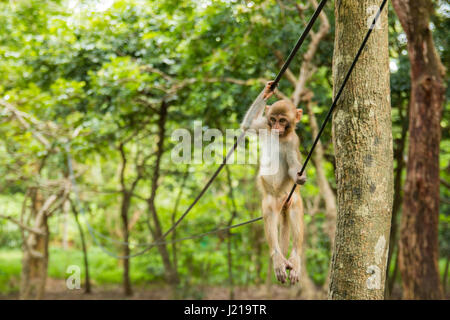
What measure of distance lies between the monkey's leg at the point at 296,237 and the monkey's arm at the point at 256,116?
1.65 ft

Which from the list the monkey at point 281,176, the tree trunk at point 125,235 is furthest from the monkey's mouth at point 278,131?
the tree trunk at point 125,235

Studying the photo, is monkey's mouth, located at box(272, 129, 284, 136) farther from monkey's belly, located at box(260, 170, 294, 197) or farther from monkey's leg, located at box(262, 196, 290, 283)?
monkey's leg, located at box(262, 196, 290, 283)

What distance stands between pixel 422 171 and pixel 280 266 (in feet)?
10.9

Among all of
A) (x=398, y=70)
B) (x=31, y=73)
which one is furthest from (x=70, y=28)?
(x=398, y=70)

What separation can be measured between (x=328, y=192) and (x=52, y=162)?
4.87 meters

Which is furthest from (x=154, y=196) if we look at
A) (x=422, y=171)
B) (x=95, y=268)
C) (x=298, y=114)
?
(x=298, y=114)

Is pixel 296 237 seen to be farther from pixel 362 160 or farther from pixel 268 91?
pixel 268 91

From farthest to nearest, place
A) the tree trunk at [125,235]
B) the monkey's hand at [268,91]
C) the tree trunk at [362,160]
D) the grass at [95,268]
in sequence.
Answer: the grass at [95,268] → the tree trunk at [125,235] → the monkey's hand at [268,91] → the tree trunk at [362,160]

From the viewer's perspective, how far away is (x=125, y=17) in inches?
221

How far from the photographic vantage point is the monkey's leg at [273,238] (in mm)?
2289

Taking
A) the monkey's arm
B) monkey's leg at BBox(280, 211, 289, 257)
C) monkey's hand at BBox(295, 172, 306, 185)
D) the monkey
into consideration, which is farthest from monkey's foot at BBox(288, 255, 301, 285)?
the monkey's arm

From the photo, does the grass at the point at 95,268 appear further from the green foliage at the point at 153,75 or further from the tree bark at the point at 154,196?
the tree bark at the point at 154,196

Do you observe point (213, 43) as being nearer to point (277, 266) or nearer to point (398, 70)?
point (398, 70)
